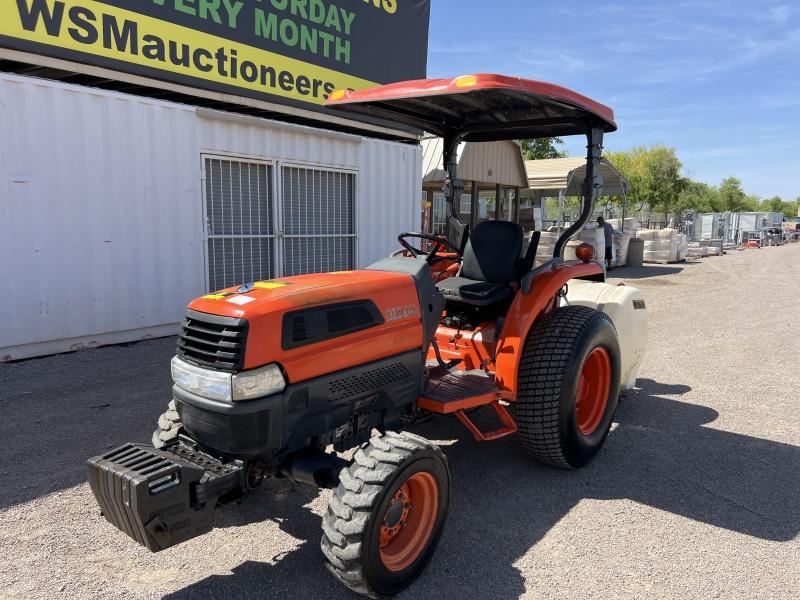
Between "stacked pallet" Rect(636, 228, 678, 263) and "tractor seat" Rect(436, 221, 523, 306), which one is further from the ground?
"tractor seat" Rect(436, 221, 523, 306)

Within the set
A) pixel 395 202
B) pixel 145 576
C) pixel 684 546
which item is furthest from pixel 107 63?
pixel 684 546

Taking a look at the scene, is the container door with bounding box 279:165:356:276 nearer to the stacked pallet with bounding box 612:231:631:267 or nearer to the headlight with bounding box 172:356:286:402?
the headlight with bounding box 172:356:286:402

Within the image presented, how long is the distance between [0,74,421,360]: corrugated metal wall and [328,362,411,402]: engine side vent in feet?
15.4

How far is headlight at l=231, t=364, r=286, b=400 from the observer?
2367 millimetres

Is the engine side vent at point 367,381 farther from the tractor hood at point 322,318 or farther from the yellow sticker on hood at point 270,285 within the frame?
the yellow sticker on hood at point 270,285

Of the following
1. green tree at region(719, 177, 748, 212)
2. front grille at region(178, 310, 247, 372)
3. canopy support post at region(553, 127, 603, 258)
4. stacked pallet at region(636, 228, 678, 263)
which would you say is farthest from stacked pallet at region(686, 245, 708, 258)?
green tree at region(719, 177, 748, 212)

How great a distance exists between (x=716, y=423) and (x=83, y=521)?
4351 millimetres

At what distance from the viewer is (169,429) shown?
2846mm

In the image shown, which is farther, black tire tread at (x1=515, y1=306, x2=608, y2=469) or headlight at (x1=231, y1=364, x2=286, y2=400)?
black tire tread at (x1=515, y1=306, x2=608, y2=469)

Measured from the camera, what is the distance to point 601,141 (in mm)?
3857

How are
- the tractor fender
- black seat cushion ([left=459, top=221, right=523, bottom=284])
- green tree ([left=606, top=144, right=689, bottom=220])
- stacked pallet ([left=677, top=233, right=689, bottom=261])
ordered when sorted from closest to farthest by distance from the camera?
the tractor fender, black seat cushion ([left=459, top=221, right=523, bottom=284]), stacked pallet ([left=677, top=233, right=689, bottom=261]), green tree ([left=606, top=144, right=689, bottom=220])

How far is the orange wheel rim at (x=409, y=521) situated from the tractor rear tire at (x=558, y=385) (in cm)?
101

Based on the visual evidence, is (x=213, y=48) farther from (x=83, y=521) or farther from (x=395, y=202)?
(x=83, y=521)

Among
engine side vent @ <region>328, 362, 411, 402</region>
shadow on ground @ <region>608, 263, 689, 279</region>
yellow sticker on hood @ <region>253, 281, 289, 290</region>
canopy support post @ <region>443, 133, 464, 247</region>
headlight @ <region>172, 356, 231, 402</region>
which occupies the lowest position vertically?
shadow on ground @ <region>608, 263, 689, 279</region>
